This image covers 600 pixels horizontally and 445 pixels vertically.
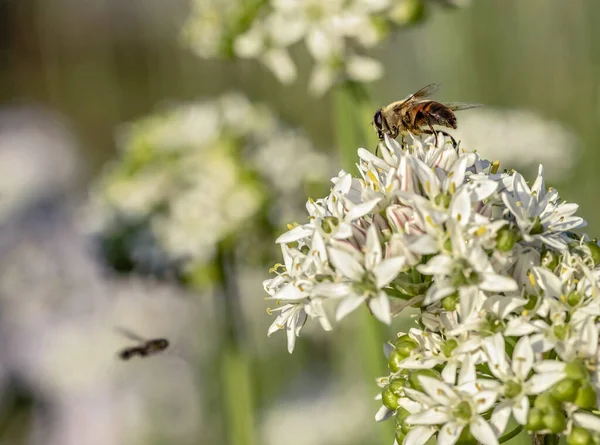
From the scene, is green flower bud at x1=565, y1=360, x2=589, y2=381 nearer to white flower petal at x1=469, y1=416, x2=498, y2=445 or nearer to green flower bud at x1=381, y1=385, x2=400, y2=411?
white flower petal at x1=469, y1=416, x2=498, y2=445

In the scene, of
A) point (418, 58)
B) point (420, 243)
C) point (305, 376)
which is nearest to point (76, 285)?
point (305, 376)

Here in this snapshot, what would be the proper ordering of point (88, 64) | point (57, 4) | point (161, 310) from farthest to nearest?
point (57, 4)
point (88, 64)
point (161, 310)

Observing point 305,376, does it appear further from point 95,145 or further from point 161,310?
point 95,145

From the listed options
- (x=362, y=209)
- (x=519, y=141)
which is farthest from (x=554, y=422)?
(x=519, y=141)

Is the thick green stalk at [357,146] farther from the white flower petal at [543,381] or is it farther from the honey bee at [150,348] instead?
the white flower petal at [543,381]

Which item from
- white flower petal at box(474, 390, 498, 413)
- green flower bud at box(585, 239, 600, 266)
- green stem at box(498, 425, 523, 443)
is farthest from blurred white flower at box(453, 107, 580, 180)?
white flower petal at box(474, 390, 498, 413)
